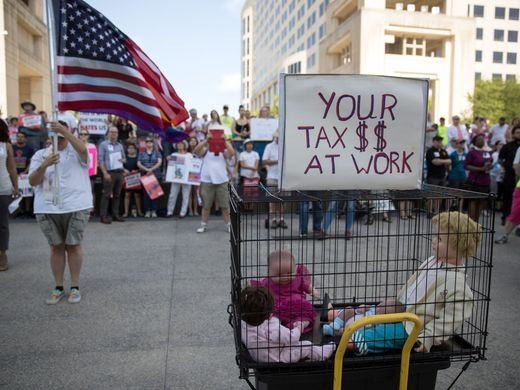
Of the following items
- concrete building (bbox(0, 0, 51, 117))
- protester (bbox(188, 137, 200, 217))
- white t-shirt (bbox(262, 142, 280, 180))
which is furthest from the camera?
concrete building (bbox(0, 0, 51, 117))

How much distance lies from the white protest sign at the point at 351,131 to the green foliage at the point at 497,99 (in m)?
47.0

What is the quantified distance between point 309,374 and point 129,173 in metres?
8.19

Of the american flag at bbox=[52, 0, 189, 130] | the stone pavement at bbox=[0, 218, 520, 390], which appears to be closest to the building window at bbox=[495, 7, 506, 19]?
the stone pavement at bbox=[0, 218, 520, 390]

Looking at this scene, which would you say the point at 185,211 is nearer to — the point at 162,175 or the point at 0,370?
the point at 162,175

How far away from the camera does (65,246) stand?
183 inches

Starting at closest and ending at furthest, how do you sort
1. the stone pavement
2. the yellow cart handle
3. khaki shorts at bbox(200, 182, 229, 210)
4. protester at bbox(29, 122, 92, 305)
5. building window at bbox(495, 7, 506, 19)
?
the yellow cart handle < the stone pavement < protester at bbox(29, 122, 92, 305) < khaki shorts at bbox(200, 182, 229, 210) < building window at bbox(495, 7, 506, 19)

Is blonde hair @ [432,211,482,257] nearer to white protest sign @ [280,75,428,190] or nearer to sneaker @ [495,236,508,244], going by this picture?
white protest sign @ [280,75,428,190]

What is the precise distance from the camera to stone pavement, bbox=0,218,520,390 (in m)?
3.20

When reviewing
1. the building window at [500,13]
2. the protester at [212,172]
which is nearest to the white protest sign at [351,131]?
the protester at [212,172]

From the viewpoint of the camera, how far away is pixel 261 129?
462 inches

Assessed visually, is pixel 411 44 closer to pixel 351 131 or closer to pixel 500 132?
pixel 500 132

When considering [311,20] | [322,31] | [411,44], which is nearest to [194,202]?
[411,44]

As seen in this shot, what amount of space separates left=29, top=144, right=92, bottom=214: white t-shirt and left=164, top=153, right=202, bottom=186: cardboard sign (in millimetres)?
5241

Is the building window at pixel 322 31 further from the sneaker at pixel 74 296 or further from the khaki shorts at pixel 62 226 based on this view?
the sneaker at pixel 74 296
